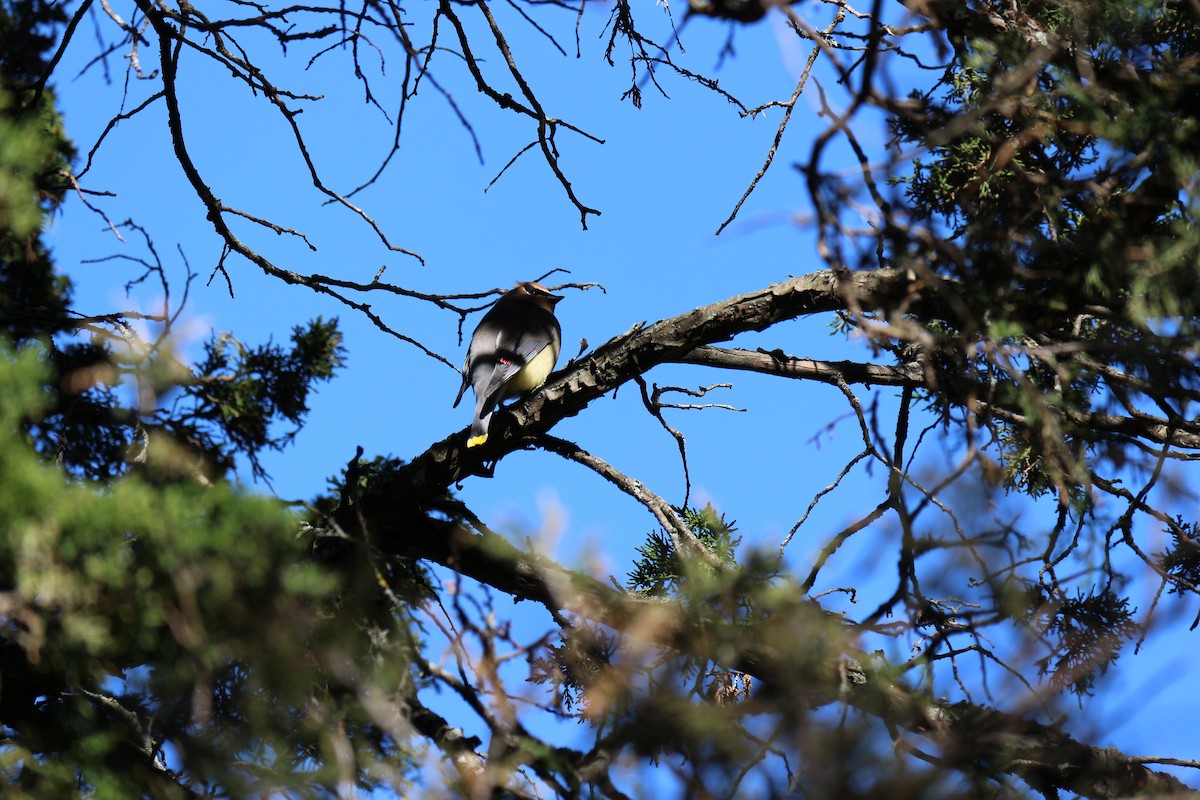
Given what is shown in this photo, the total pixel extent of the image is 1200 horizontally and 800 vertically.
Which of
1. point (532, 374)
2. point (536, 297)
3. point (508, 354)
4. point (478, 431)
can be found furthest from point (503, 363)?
point (536, 297)

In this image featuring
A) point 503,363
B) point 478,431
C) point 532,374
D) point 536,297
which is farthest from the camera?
point 536,297

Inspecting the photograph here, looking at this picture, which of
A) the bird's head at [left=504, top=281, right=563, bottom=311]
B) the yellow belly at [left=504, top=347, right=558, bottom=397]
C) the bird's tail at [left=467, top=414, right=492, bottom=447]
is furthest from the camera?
the bird's head at [left=504, top=281, right=563, bottom=311]

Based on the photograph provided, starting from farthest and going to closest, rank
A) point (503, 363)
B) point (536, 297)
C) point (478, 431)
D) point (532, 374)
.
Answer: point (536, 297)
point (532, 374)
point (503, 363)
point (478, 431)

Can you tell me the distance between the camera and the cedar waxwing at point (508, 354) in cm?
403

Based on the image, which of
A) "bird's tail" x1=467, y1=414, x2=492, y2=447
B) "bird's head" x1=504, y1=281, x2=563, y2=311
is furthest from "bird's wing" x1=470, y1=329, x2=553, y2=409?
"bird's head" x1=504, y1=281, x2=563, y2=311

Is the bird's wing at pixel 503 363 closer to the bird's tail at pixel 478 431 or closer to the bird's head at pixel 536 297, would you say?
the bird's tail at pixel 478 431

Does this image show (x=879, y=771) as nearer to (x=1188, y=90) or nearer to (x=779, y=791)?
(x=779, y=791)

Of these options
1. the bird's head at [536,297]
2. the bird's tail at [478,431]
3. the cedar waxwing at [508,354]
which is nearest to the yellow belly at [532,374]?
the cedar waxwing at [508,354]

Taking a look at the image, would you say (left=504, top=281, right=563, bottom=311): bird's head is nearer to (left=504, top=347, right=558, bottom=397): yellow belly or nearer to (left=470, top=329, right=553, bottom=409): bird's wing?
(left=504, top=347, right=558, bottom=397): yellow belly

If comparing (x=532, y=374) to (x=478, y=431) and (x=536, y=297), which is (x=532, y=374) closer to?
(x=536, y=297)

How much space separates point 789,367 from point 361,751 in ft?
6.57

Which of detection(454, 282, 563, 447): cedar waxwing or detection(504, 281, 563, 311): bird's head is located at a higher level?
detection(504, 281, 563, 311): bird's head

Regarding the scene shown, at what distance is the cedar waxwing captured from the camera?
403cm

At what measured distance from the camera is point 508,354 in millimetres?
4441
